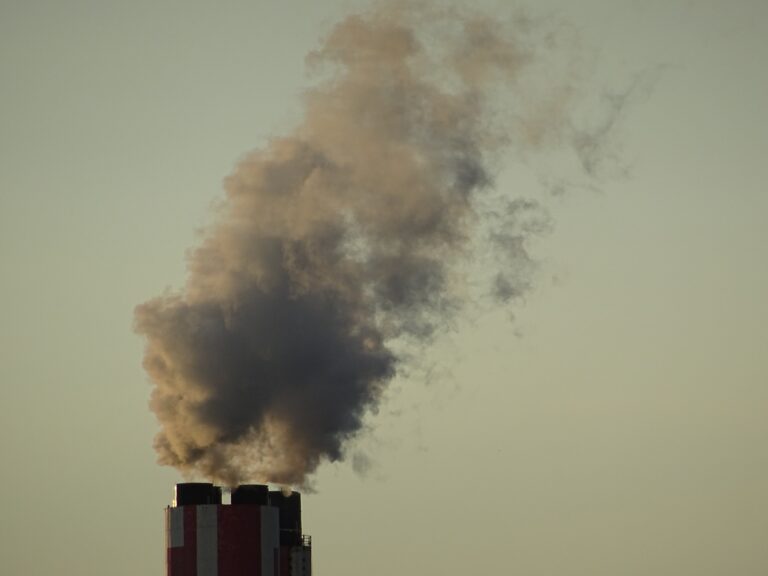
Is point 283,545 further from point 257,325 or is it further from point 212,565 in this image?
point 257,325

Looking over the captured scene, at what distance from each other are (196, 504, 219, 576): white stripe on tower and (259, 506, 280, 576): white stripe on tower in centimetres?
154

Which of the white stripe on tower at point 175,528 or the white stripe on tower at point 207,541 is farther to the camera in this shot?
the white stripe on tower at point 175,528

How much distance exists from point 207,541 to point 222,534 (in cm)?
52

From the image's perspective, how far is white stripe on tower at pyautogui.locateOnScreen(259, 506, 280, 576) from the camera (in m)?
65.0

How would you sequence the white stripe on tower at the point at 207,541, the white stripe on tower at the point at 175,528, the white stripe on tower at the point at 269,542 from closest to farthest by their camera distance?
the white stripe on tower at the point at 207,541, the white stripe on tower at the point at 175,528, the white stripe on tower at the point at 269,542

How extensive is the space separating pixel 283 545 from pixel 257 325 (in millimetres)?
7420

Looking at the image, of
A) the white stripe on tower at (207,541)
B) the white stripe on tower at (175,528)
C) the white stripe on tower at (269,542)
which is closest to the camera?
the white stripe on tower at (207,541)

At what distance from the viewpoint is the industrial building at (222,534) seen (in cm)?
6438

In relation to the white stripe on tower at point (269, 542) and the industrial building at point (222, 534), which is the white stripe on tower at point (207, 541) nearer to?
the industrial building at point (222, 534)

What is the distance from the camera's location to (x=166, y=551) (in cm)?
6500

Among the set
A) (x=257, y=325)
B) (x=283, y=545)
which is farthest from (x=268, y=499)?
(x=257, y=325)

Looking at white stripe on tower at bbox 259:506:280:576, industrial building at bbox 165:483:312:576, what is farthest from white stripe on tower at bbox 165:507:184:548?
white stripe on tower at bbox 259:506:280:576

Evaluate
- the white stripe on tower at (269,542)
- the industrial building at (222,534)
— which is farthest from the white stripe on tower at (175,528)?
the white stripe on tower at (269,542)

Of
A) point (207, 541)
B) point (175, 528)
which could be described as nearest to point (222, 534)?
point (207, 541)
